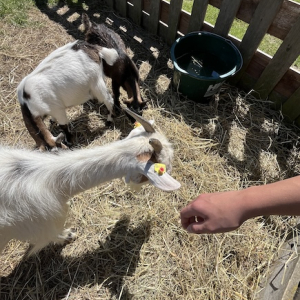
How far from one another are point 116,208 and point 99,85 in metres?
1.65

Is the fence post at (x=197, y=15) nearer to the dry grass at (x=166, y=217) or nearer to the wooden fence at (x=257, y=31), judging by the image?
the wooden fence at (x=257, y=31)

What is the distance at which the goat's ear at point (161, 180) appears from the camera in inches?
66.1

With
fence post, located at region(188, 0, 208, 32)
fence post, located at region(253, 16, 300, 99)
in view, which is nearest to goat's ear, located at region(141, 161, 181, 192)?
fence post, located at region(253, 16, 300, 99)

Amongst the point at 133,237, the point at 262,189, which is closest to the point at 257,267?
the point at 133,237

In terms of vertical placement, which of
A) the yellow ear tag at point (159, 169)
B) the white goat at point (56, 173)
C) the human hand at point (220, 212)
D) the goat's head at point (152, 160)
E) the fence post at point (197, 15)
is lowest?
the white goat at point (56, 173)

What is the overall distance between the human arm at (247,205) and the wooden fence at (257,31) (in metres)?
2.61

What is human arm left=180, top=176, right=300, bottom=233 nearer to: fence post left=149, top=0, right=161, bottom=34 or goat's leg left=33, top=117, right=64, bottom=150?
goat's leg left=33, top=117, right=64, bottom=150

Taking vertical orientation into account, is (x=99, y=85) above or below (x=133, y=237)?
above

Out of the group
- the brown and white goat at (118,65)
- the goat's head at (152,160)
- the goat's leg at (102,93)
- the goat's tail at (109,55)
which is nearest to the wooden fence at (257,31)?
the brown and white goat at (118,65)

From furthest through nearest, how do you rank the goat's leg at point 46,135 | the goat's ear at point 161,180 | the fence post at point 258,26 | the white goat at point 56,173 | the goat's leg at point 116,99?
the goat's leg at point 116,99, the fence post at point 258,26, the goat's leg at point 46,135, the white goat at point 56,173, the goat's ear at point 161,180

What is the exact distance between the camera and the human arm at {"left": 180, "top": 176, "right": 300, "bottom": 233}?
139 cm

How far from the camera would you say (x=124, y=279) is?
8.45ft

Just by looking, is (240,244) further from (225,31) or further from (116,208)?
(225,31)

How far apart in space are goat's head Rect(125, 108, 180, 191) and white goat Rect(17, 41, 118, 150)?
1192 mm
